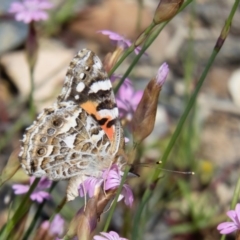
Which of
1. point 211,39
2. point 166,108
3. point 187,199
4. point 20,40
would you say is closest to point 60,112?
point 187,199

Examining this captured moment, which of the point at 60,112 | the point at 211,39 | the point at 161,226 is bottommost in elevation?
the point at 161,226

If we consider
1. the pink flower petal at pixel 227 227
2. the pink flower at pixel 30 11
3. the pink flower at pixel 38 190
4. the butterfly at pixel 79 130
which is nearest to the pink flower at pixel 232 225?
the pink flower petal at pixel 227 227

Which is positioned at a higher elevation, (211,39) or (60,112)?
(60,112)

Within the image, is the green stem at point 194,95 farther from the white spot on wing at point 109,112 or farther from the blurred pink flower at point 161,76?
the white spot on wing at point 109,112

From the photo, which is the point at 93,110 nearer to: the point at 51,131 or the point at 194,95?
the point at 51,131

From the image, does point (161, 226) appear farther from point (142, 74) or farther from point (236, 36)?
point (236, 36)

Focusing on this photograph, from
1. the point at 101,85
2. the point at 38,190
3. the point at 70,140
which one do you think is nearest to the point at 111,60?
the point at 101,85
